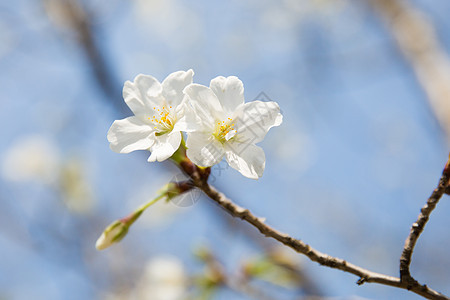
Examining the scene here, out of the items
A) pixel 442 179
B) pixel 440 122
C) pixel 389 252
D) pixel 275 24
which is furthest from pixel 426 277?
pixel 442 179

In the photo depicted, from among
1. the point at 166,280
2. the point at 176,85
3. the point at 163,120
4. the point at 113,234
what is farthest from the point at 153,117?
the point at 166,280

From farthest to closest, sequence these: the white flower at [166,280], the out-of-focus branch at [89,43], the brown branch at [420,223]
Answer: the out-of-focus branch at [89,43], the white flower at [166,280], the brown branch at [420,223]

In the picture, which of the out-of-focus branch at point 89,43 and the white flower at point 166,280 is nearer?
the white flower at point 166,280

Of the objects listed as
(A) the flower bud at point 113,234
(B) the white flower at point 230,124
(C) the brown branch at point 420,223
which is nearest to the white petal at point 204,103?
(B) the white flower at point 230,124

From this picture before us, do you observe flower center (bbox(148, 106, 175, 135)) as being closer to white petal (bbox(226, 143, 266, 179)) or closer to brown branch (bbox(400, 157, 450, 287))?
white petal (bbox(226, 143, 266, 179))

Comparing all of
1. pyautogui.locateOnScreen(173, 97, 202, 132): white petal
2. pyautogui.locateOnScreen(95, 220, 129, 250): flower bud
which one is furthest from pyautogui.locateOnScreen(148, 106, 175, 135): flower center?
pyautogui.locateOnScreen(95, 220, 129, 250): flower bud

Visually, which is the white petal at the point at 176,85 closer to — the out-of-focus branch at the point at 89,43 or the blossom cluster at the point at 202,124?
the blossom cluster at the point at 202,124
